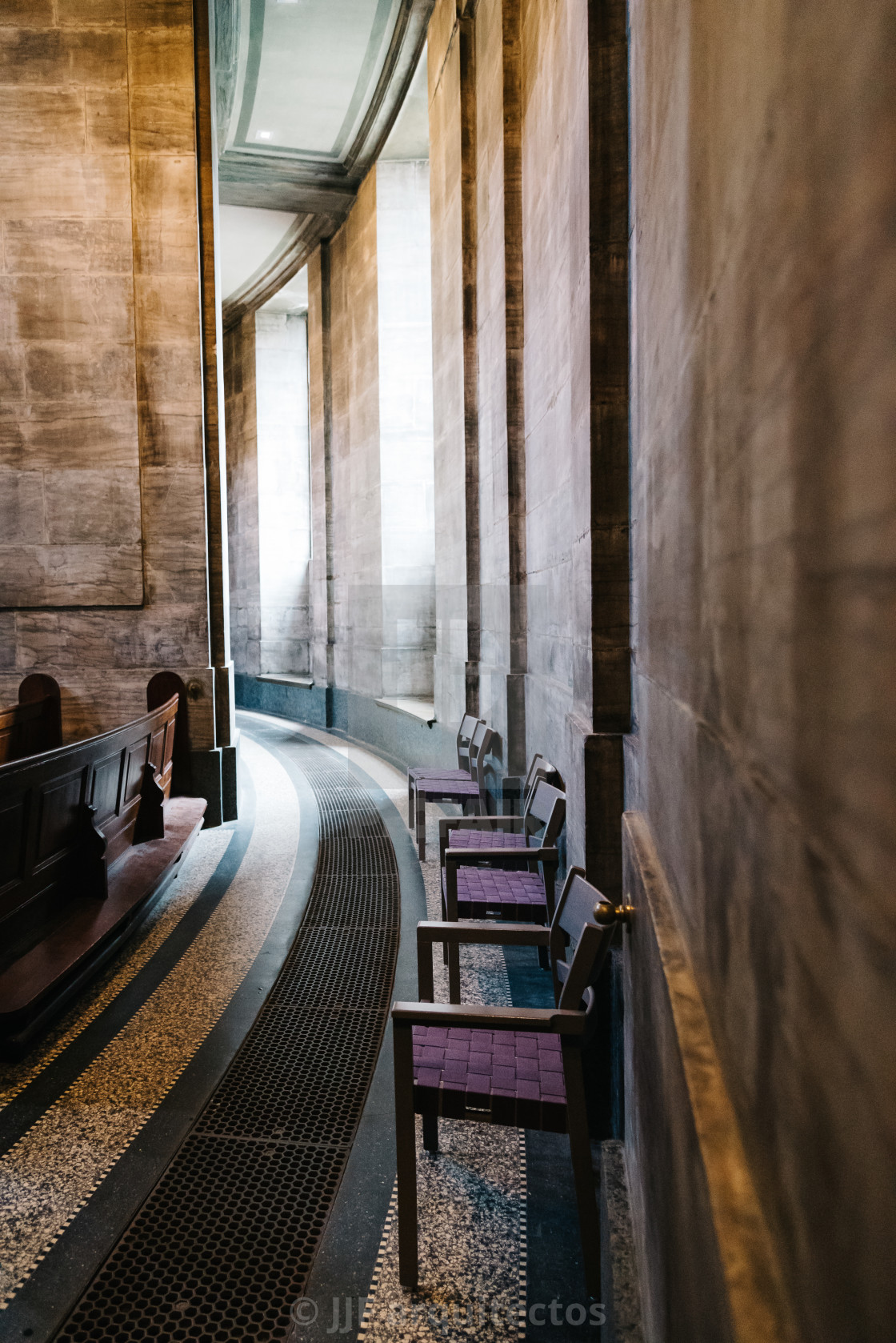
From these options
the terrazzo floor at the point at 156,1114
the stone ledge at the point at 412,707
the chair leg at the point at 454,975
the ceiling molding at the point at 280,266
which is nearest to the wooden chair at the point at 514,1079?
the terrazzo floor at the point at 156,1114

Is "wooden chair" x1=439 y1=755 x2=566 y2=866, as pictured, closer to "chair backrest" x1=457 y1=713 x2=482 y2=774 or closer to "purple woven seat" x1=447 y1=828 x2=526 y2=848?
"purple woven seat" x1=447 y1=828 x2=526 y2=848

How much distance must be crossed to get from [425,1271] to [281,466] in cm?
1256

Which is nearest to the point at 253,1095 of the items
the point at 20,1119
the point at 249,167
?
the point at 20,1119

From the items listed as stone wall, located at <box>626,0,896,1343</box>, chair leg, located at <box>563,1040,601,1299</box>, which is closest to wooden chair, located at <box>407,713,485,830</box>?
chair leg, located at <box>563,1040,601,1299</box>

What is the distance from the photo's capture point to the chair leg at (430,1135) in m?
2.17

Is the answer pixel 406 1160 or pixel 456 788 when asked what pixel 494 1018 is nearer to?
pixel 406 1160

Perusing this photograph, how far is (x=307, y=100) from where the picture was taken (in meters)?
8.22

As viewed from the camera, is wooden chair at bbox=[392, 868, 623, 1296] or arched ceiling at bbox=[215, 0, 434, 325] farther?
arched ceiling at bbox=[215, 0, 434, 325]

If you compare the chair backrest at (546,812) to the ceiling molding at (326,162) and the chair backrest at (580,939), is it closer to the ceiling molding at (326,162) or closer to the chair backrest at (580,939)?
the chair backrest at (580,939)

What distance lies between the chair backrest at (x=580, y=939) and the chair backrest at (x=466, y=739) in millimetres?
2789

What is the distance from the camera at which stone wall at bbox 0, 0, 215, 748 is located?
5637 mm

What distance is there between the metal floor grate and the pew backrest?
34.1 inches

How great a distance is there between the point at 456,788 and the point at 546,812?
1.53 m

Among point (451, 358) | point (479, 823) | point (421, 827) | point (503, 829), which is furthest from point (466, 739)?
point (451, 358)
